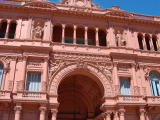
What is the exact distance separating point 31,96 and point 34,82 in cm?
Answer: 213

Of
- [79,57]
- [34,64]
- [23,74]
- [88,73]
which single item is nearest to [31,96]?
[23,74]

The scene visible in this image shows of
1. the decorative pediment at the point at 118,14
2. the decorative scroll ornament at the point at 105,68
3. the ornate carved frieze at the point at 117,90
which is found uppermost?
the decorative pediment at the point at 118,14

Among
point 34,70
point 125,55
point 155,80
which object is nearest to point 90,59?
point 125,55

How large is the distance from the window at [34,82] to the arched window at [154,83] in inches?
576

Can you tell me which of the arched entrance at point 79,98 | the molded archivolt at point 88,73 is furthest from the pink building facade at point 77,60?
the arched entrance at point 79,98

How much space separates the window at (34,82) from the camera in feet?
69.9

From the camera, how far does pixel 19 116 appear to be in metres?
18.8

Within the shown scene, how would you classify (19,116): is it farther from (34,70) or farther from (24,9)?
(24,9)

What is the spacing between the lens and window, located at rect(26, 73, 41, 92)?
2131 cm

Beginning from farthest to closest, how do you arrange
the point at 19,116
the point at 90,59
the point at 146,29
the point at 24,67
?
the point at 146,29
the point at 90,59
the point at 24,67
the point at 19,116

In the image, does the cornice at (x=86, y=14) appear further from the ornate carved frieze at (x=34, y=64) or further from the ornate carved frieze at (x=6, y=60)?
the ornate carved frieze at (x=34, y=64)

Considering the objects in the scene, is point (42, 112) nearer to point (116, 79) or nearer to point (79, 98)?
point (116, 79)

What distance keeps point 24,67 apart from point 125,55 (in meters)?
12.8

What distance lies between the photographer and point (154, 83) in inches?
981
